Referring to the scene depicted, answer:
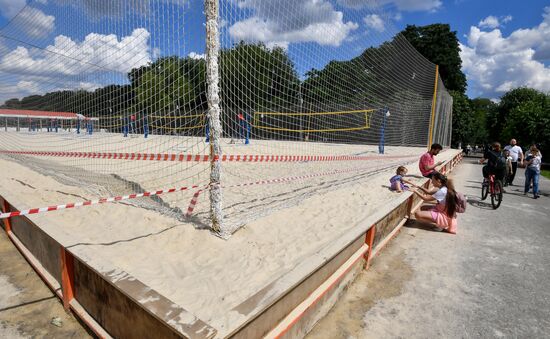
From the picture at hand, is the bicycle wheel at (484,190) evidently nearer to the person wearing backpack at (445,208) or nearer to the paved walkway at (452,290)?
the paved walkway at (452,290)

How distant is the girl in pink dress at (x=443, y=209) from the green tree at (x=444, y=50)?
125ft

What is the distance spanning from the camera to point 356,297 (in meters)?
2.90

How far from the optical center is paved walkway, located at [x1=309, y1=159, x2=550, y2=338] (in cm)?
248

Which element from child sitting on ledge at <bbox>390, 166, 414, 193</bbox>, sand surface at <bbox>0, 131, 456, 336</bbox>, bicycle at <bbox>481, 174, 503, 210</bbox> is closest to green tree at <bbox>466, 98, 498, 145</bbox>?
bicycle at <bbox>481, 174, 503, 210</bbox>

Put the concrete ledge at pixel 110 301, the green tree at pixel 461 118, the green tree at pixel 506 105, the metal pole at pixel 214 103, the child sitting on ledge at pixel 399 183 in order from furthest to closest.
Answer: the green tree at pixel 506 105
the green tree at pixel 461 118
the child sitting on ledge at pixel 399 183
the metal pole at pixel 214 103
the concrete ledge at pixel 110 301

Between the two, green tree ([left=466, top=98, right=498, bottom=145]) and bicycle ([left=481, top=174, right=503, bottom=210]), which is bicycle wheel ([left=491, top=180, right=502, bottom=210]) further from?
green tree ([left=466, top=98, right=498, bottom=145])

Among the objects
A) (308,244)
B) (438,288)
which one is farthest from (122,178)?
(438,288)

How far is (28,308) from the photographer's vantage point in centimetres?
258

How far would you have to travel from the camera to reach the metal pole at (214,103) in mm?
3424

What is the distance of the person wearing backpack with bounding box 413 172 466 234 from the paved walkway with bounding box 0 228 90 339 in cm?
469

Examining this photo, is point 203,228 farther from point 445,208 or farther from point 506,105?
point 506,105

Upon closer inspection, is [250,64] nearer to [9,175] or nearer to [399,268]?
[399,268]

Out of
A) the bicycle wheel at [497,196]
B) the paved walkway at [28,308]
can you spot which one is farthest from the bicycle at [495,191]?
the paved walkway at [28,308]

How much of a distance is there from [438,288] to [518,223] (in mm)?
3630
